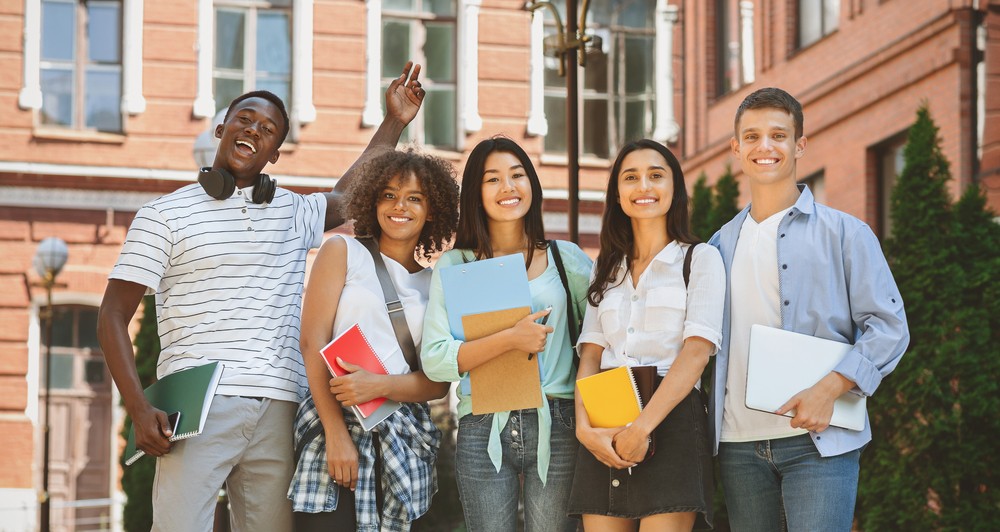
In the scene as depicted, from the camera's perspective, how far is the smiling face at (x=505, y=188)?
4469 millimetres

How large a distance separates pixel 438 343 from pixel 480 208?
0.55 metres

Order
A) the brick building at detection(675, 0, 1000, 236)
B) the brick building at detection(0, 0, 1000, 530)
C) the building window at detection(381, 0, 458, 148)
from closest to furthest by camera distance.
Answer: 1. the brick building at detection(675, 0, 1000, 236)
2. the brick building at detection(0, 0, 1000, 530)
3. the building window at detection(381, 0, 458, 148)

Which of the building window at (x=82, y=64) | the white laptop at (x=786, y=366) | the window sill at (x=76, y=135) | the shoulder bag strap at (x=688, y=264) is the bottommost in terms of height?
the white laptop at (x=786, y=366)

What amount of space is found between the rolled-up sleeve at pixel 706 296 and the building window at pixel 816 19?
11.4 meters

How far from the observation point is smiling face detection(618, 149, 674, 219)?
4.29m

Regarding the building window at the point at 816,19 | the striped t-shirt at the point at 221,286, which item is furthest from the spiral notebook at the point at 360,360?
the building window at the point at 816,19

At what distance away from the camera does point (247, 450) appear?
4.29 meters

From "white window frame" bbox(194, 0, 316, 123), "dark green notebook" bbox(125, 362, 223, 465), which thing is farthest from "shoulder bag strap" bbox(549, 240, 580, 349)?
"white window frame" bbox(194, 0, 316, 123)

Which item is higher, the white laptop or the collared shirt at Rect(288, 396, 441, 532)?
the white laptop

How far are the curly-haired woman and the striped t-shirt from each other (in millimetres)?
121

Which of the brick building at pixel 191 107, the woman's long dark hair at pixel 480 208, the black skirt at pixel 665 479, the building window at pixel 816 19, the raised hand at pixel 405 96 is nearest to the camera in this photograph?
the black skirt at pixel 665 479

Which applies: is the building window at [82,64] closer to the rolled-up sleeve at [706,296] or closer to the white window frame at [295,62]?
the white window frame at [295,62]

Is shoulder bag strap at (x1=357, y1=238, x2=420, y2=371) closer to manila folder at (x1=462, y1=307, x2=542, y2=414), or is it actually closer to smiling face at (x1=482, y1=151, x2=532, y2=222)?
manila folder at (x1=462, y1=307, x2=542, y2=414)

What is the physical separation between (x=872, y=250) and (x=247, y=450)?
6.96 feet
